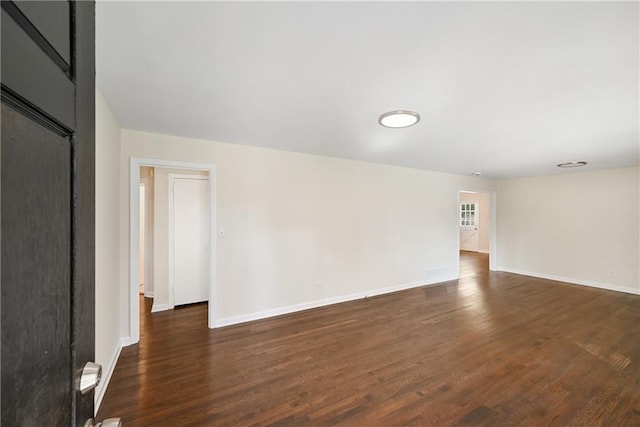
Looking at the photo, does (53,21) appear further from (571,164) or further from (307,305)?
(571,164)

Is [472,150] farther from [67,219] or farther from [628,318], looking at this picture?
[67,219]

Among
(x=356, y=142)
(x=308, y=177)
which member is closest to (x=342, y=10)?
(x=356, y=142)

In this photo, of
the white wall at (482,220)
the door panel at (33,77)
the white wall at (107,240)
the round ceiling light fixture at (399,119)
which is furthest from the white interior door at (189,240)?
the white wall at (482,220)

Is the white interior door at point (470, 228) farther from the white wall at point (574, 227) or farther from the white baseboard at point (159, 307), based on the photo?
the white baseboard at point (159, 307)

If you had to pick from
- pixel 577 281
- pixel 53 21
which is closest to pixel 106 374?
pixel 53 21

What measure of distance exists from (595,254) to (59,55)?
741 centimetres

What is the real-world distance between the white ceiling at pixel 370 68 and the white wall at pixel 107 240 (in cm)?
23

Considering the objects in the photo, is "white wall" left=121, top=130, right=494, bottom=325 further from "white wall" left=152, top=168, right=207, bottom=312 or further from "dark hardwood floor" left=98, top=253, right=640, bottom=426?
"white wall" left=152, top=168, right=207, bottom=312

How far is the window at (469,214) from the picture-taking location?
32.5 ft

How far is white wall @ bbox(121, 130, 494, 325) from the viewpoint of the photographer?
3246mm

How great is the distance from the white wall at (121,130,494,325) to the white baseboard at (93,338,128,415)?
2.32 ft

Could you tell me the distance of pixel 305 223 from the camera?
150 inches

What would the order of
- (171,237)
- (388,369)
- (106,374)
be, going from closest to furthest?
(106,374)
(388,369)
(171,237)

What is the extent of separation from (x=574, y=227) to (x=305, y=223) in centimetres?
548
